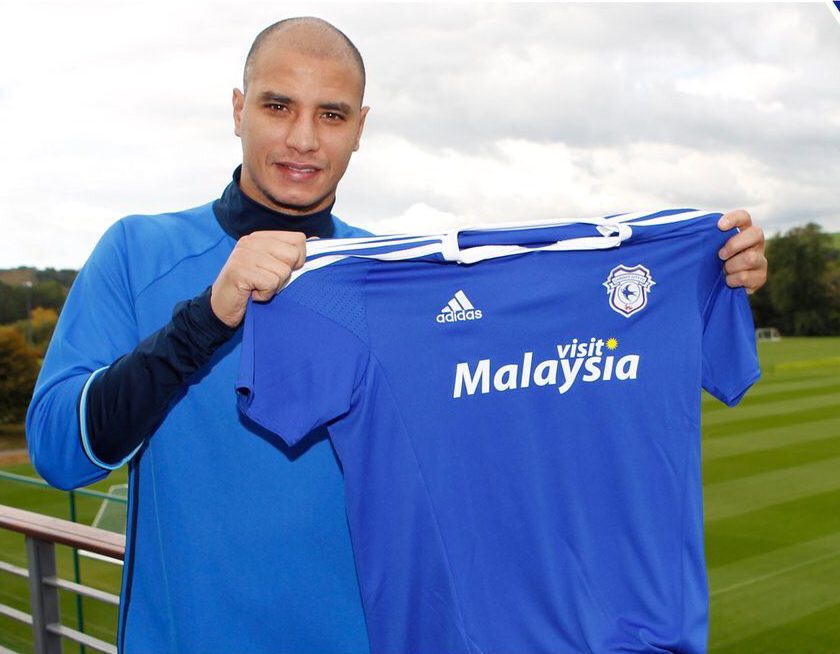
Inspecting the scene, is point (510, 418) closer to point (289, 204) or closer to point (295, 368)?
point (295, 368)

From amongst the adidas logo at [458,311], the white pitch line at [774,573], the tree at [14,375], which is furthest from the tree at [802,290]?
the adidas logo at [458,311]

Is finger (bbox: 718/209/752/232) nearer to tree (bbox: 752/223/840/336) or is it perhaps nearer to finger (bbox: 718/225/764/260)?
finger (bbox: 718/225/764/260)

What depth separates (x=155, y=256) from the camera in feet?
7.61

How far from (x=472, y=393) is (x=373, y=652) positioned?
0.70 meters

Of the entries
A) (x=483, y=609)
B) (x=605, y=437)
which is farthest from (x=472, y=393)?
(x=483, y=609)

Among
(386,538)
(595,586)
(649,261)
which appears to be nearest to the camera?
(386,538)

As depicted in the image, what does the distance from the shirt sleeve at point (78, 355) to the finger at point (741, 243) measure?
1653 mm

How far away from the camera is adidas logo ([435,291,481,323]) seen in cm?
238

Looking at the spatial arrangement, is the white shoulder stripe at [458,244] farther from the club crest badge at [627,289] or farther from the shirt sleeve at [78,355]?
the shirt sleeve at [78,355]

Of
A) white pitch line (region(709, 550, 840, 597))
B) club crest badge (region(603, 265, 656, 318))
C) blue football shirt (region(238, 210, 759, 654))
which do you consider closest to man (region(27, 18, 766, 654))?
blue football shirt (region(238, 210, 759, 654))

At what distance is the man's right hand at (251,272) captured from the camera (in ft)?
6.56

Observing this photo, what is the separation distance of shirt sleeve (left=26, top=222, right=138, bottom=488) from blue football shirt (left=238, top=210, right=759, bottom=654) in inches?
13.2

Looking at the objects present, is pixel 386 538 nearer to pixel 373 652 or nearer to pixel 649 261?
pixel 373 652

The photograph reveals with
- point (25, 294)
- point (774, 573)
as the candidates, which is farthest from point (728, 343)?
point (25, 294)
